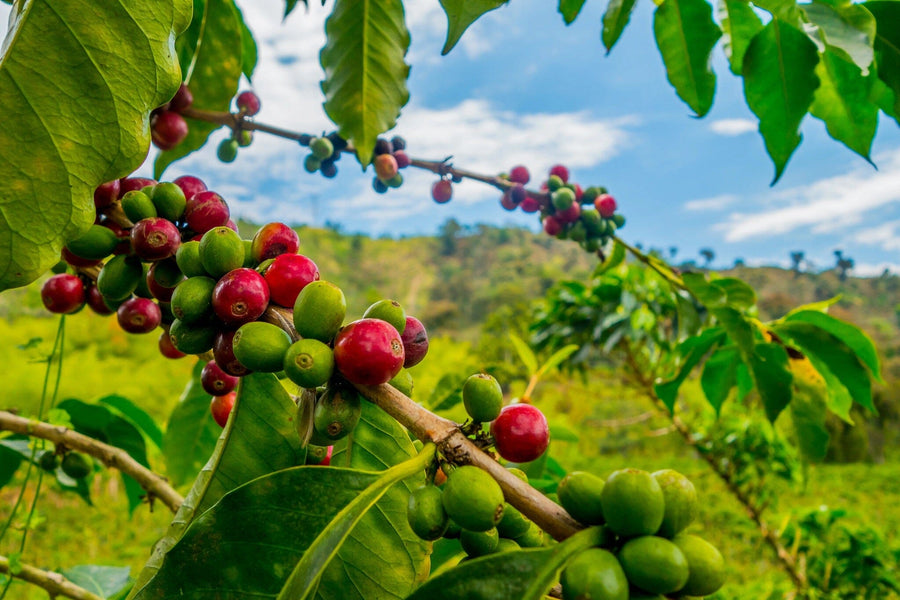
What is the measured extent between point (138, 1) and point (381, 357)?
0.36 meters

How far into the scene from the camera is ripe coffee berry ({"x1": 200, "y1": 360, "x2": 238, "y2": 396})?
71 cm

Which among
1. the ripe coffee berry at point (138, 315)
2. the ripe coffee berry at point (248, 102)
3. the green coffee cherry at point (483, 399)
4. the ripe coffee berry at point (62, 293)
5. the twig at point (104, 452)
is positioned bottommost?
the twig at point (104, 452)

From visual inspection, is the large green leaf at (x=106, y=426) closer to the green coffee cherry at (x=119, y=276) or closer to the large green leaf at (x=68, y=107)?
the green coffee cherry at (x=119, y=276)

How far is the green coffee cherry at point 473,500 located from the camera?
0.41m

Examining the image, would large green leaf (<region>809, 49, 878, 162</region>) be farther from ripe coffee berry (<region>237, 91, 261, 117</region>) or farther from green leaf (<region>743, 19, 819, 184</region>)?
ripe coffee berry (<region>237, 91, 261, 117</region>)

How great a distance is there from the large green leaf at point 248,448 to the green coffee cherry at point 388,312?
0.16 meters

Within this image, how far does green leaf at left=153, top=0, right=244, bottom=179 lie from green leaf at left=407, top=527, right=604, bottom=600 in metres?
0.95

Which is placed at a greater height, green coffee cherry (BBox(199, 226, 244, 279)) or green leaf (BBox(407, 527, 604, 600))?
green coffee cherry (BBox(199, 226, 244, 279))

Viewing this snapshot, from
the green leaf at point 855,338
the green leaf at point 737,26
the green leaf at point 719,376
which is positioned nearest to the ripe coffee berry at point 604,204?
the green leaf at point 719,376

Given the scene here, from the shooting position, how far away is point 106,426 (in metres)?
1.26

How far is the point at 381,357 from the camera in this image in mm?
462

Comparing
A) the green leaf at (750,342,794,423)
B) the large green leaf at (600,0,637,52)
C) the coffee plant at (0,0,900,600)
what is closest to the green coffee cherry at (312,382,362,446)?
the coffee plant at (0,0,900,600)

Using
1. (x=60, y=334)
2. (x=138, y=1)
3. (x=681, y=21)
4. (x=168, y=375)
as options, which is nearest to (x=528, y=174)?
(x=681, y=21)

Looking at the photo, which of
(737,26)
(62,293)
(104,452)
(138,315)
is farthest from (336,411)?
(737,26)
